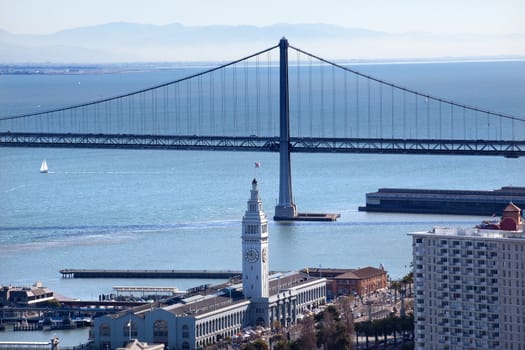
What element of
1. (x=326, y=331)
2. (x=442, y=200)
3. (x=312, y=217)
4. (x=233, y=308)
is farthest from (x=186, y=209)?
(x=326, y=331)

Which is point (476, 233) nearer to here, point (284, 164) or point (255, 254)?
point (255, 254)

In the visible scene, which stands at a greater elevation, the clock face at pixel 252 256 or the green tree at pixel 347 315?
the clock face at pixel 252 256

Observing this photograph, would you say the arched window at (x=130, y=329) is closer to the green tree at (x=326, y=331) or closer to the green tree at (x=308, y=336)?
the green tree at (x=308, y=336)

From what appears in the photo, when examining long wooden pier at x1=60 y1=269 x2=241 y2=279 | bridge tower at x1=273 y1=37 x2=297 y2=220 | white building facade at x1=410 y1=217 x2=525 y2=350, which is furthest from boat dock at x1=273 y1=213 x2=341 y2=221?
white building facade at x1=410 y1=217 x2=525 y2=350

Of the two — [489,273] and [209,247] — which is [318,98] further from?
[489,273]

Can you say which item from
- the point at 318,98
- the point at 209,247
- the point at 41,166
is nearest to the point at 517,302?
the point at 209,247

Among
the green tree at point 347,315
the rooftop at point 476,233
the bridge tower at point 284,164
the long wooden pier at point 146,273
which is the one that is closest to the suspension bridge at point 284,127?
the bridge tower at point 284,164

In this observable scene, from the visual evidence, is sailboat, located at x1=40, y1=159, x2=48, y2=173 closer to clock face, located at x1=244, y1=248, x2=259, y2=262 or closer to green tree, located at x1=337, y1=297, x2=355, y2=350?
green tree, located at x1=337, y1=297, x2=355, y2=350
